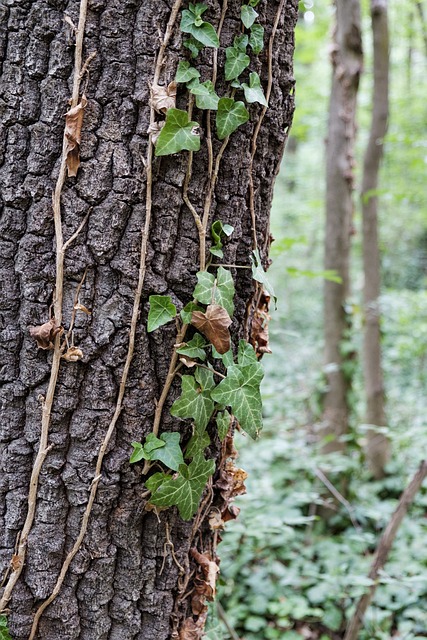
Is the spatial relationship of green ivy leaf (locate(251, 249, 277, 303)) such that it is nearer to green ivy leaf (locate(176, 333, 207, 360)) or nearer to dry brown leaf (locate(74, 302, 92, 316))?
green ivy leaf (locate(176, 333, 207, 360))

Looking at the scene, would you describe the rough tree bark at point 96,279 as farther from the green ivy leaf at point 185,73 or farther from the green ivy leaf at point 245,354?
the green ivy leaf at point 245,354

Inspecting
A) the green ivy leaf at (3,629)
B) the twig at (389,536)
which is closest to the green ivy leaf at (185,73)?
the green ivy leaf at (3,629)

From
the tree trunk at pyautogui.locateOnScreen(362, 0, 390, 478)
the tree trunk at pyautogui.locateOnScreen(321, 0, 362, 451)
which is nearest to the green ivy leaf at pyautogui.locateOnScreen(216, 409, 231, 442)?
the tree trunk at pyautogui.locateOnScreen(321, 0, 362, 451)

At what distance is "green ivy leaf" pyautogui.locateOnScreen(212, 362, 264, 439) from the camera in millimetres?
1000

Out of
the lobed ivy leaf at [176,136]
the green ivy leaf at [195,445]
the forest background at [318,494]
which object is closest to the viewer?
the lobed ivy leaf at [176,136]

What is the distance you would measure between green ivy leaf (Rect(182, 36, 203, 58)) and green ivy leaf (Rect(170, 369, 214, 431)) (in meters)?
0.57

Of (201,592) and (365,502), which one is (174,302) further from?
(365,502)

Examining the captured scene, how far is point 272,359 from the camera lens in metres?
7.30

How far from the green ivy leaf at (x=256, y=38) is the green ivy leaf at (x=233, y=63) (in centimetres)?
4

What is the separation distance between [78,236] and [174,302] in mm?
203

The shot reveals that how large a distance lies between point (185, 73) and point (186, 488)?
0.74m

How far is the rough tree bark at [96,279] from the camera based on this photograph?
36.3 inches

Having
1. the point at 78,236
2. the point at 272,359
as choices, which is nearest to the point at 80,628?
the point at 78,236

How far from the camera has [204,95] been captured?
0.94 m
